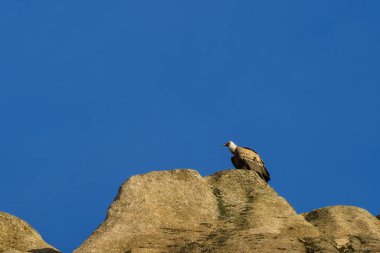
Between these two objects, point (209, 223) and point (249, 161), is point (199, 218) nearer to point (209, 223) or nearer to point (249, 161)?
point (209, 223)

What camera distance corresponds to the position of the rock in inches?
1495

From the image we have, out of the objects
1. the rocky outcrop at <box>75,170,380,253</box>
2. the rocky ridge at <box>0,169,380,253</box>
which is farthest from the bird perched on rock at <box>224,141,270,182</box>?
the rocky ridge at <box>0,169,380,253</box>

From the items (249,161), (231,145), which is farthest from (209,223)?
(231,145)

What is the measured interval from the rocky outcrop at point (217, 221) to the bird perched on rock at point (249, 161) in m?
8.07

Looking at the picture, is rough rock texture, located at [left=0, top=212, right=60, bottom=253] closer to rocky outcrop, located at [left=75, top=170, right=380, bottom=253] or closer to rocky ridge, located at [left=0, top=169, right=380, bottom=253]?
rocky ridge, located at [left=0, top=169, right=380, bottom=253]

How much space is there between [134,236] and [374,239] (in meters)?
12.2

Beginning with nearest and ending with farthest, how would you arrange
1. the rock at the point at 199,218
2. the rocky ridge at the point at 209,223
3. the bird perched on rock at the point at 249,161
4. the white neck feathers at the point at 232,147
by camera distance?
the rock at the point at 199,218
the rocky ridge at the point at 209,223
the bird perched on rock at the point at 249,161
the white neck feathers at the point at 232,147

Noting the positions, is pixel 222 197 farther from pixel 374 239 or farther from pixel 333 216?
pixel 374 239

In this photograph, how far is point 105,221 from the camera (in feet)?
139

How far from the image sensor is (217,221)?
141ft

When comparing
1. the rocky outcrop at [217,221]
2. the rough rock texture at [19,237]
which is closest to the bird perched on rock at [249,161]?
the rocky outcrop at [217,221]

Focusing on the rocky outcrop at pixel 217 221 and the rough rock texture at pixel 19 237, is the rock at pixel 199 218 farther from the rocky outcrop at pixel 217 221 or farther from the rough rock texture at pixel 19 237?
the rough rock texture at pixel 19 237

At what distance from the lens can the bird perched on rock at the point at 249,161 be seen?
194 feet

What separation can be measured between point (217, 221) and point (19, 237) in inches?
447
